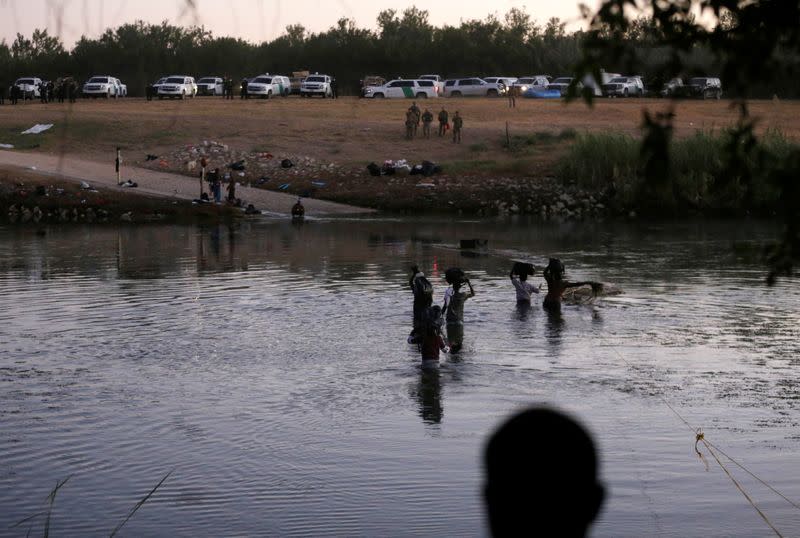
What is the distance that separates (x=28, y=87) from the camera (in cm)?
8462

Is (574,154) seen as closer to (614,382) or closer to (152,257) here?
(152,257)

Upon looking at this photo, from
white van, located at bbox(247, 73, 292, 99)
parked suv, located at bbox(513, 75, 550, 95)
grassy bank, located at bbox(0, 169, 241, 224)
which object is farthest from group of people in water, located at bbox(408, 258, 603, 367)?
parked suv, located at bbox(513, 75, 550, 95)

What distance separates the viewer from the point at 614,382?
658 inches

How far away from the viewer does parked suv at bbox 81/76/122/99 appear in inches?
3408

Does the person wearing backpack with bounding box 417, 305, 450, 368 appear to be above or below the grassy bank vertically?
above

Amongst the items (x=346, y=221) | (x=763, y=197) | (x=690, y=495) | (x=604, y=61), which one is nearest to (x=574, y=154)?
(x=763, y=197)

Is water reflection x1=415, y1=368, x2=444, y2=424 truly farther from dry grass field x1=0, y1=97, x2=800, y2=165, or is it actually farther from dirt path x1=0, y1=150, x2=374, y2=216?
dry grass field x1=0, y1=97, x2=800, y2=165

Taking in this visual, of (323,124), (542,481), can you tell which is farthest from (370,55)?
(542,481)

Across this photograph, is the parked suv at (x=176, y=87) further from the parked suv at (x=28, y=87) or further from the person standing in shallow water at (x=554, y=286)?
the person standing in shallow water at (x=554, y=286)

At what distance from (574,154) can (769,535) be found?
4393 centimetres

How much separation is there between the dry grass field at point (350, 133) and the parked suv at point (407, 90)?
756 centimetres

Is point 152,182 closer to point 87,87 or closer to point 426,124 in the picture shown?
point 426,124

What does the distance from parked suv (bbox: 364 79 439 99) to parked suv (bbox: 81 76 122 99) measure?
17956 mm

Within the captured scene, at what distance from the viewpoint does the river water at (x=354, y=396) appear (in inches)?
452
